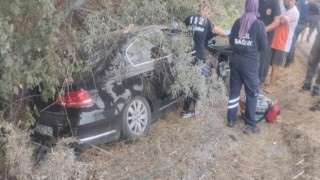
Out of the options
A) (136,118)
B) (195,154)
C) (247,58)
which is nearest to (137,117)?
(136,118)

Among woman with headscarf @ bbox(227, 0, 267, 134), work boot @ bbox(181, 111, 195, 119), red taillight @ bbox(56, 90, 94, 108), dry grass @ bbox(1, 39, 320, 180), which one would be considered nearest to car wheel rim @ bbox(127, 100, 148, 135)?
dry grass @ bbox(1, 39, 320, 180)

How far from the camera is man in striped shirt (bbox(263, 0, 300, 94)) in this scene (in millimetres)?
7289

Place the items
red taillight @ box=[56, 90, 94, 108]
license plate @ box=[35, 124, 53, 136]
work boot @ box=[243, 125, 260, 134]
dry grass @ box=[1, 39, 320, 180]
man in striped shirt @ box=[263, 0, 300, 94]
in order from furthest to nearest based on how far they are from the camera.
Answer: man in striped shirt @ box=[263, 0, 300, 94] → work boot @ box=[243, 125, 260, 134] → license plate @ box=[35, 124, 53, 136] → red taillight @ box=[56, 90, 94, 108] → dry grass @ box=[1, 39, 320, 180]

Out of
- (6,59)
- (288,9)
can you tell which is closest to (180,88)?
(6,59)

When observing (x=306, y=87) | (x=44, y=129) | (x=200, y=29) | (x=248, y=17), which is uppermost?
(x=248, y=17)

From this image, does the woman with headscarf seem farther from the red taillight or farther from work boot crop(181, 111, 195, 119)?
the red taillight

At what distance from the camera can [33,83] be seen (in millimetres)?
4172

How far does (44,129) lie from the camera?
195 inches

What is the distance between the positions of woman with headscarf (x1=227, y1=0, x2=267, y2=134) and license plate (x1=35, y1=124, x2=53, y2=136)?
271cm

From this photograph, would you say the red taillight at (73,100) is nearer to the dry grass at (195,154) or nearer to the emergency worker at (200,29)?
the dry grass at (195,154)

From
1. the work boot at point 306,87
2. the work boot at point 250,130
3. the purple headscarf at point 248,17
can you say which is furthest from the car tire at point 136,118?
the work boot at point 306,87

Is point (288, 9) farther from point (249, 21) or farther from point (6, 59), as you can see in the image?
point (6, 59)

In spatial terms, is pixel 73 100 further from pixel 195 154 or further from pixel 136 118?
pixel 195 154

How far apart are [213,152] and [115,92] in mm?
1515
